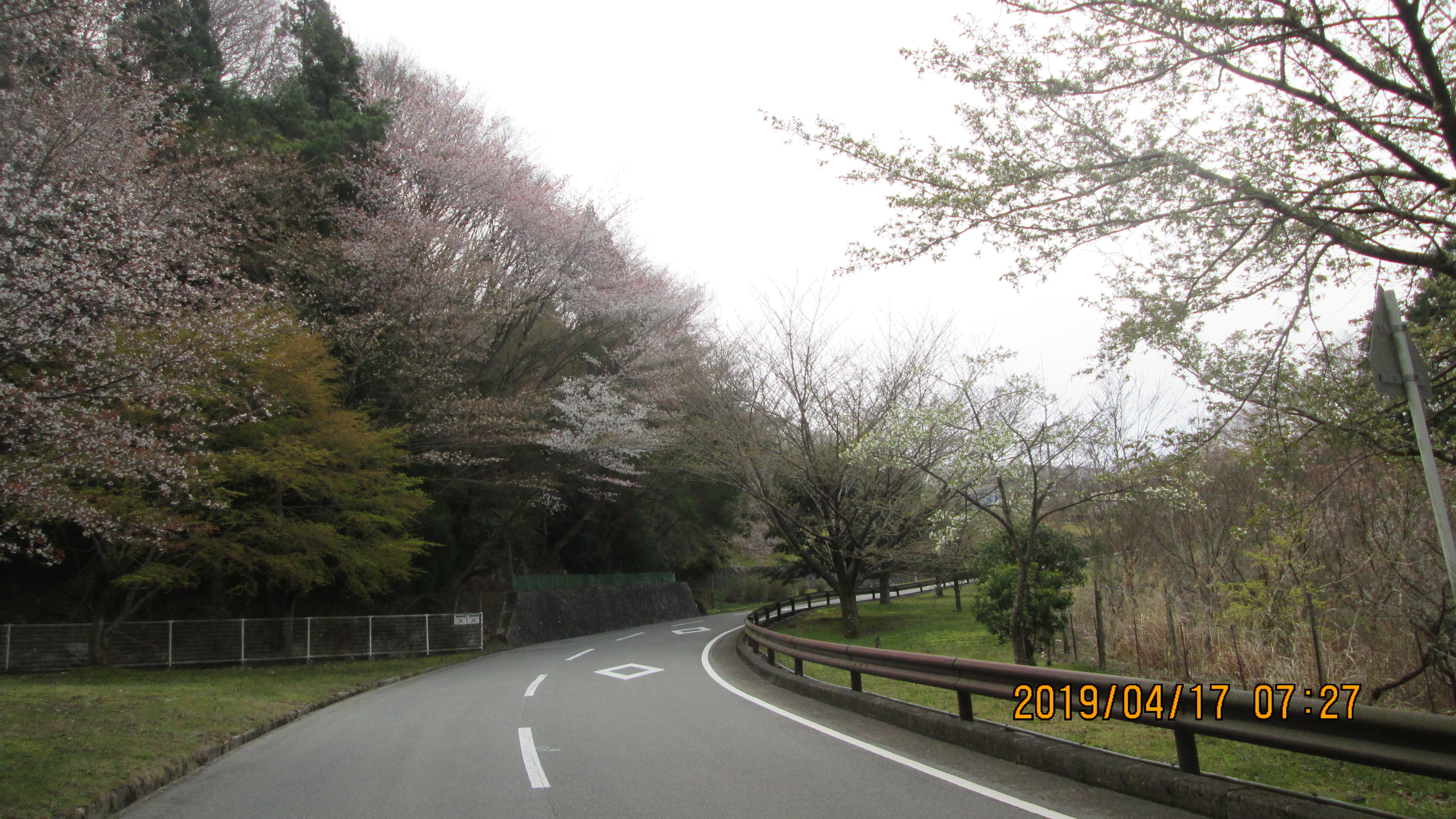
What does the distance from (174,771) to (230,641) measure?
13300mm

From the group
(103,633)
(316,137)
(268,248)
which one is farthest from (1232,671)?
(316,137)

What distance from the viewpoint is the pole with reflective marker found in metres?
4.55

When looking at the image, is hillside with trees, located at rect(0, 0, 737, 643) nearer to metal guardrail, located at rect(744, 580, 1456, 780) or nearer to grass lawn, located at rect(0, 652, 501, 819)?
grass lawn, located at rect(0, 652, 501, 819)

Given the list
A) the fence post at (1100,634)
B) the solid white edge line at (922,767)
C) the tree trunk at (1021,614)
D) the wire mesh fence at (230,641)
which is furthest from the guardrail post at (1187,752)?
the wire mesh fence at (230,641)

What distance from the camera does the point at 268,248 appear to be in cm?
2133

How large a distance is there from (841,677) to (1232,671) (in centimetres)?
562

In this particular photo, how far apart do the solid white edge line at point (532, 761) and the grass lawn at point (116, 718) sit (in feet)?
10.4

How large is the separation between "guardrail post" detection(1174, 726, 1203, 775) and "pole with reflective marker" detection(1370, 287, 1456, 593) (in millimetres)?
1737

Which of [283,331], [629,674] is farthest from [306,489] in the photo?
[629,674]

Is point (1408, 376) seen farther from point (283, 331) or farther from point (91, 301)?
point (283, 331)

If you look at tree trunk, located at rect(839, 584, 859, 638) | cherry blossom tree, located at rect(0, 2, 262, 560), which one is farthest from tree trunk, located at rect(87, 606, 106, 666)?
tree trunk, located at rect(839, 584, 859, 638)

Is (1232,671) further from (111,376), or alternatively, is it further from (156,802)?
(111,376)

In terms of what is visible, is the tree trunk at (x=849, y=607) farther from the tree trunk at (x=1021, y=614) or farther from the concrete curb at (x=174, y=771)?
the concrete curb at (x=174, y=771)

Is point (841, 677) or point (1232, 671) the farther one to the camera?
point (841, 677)
